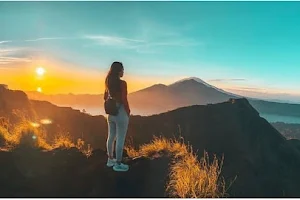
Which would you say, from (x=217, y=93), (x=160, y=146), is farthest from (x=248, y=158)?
(x=217, y=93)

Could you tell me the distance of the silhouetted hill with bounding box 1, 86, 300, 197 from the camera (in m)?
35.7

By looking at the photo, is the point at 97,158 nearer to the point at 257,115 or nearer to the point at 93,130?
the point at 93,130

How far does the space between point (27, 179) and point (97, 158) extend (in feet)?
4.80

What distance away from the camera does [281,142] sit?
49.1 meters

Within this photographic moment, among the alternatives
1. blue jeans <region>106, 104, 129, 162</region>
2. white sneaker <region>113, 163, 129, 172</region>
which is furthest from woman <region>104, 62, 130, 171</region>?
white sneaker <region>113, 163, 129, 172</region>

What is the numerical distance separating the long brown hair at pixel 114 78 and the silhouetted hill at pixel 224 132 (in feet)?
78.1

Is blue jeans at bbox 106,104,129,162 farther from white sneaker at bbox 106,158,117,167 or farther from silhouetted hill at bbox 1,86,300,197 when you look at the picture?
silhouetted hill at bbox 1,86,300,197

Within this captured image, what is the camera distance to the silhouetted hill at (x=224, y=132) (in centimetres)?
3566

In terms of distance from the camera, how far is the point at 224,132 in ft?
145

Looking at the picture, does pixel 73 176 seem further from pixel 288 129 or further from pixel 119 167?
pixel 288 129

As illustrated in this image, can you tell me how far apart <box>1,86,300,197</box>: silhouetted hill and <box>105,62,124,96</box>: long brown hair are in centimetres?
2382

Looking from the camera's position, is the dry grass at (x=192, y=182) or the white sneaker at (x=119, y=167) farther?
the white sneaker at (x=119, y=167)

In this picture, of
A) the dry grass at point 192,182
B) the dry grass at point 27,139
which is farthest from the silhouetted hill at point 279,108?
the dry grass at point 192,182

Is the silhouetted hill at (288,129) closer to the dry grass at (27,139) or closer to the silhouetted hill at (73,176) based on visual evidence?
the dry grass at (27,139)
